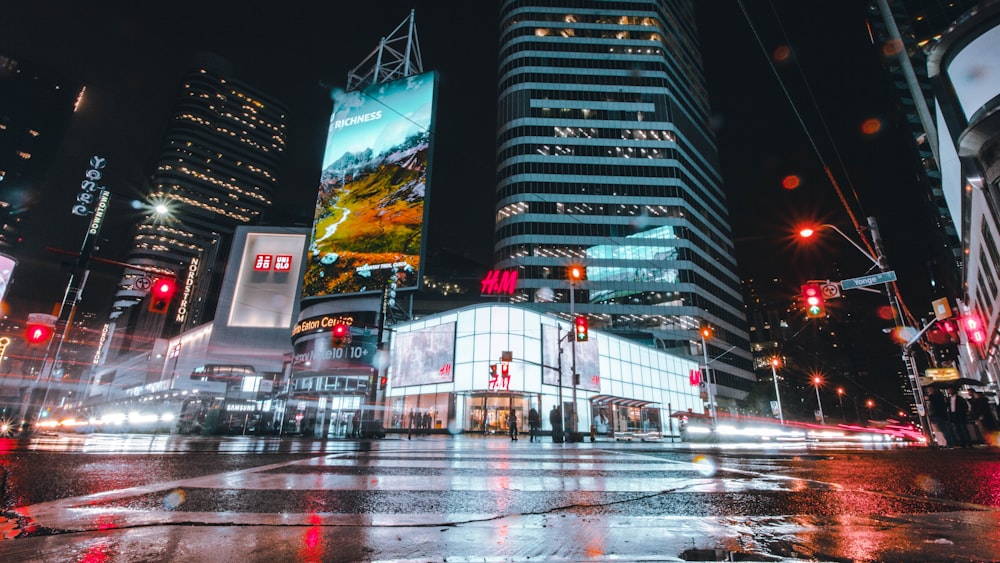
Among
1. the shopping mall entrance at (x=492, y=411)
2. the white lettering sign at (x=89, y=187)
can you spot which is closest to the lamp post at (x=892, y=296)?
the shopping mall entrance at (x=492, y=411)

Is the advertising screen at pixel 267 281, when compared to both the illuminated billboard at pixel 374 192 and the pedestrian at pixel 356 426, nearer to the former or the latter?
the illuminated billboard at pixel 374 192

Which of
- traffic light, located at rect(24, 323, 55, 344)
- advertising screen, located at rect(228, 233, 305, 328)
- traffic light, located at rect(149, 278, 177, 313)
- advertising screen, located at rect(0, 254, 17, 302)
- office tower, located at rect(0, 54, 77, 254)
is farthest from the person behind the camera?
office tower, located at rect(0, 54, 77, 254)

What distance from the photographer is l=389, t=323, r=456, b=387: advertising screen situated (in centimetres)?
3772

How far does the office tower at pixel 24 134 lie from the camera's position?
339 ft

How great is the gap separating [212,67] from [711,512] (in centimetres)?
20333

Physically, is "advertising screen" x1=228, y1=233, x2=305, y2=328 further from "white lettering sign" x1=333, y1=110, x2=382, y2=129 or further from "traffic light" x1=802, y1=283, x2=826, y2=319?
"traffic light" x1=802, y1=283, x2=826, y2=319

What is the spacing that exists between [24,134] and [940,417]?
16641cm

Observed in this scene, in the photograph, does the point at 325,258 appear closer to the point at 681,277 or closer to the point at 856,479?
the point at 856,479

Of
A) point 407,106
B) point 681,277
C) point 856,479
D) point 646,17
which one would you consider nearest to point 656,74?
point 646,17

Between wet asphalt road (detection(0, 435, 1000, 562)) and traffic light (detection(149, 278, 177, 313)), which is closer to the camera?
wet asphalt road (detection(0, 435, 1000, 562))

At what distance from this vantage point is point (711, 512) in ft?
10.4

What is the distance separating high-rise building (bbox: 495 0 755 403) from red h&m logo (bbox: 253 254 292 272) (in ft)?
101

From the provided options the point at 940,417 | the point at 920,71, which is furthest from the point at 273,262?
the point at 920,71

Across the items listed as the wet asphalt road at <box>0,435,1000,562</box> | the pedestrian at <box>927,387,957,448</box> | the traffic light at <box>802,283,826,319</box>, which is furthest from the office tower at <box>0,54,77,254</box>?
the pedestrian at <box>927,387,957,448</box>
